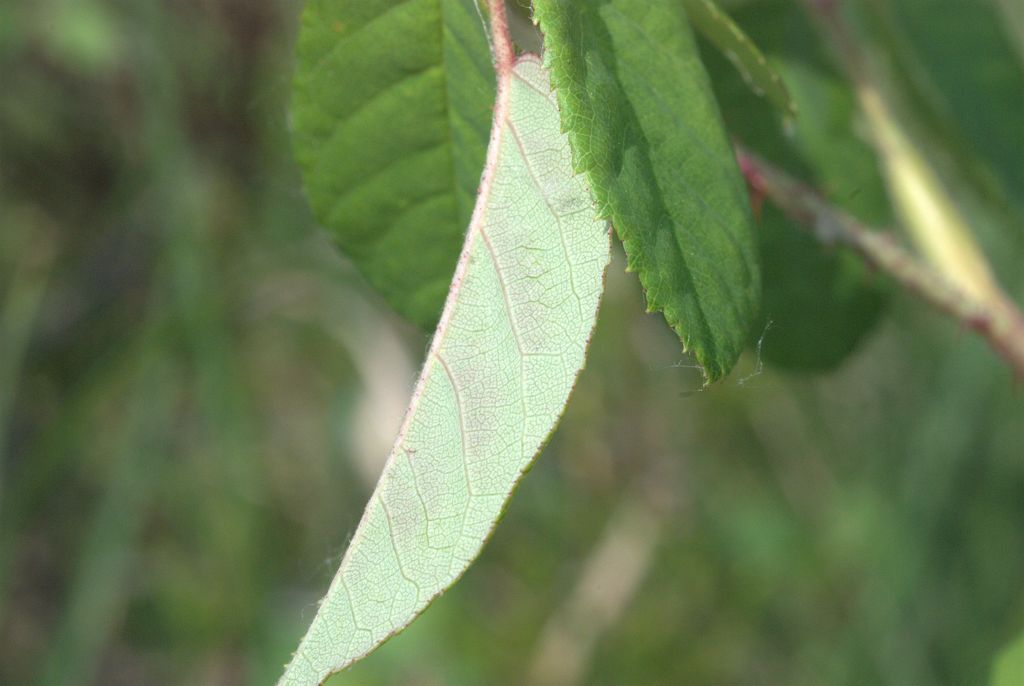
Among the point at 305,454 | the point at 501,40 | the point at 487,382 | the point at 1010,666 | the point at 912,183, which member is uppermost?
the point at 501,40

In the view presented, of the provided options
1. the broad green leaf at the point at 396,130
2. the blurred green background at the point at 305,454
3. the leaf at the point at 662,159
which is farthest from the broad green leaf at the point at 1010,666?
the blurred green background at the point at 305,454

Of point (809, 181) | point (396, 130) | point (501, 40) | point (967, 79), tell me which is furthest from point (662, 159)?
point (967, 79)

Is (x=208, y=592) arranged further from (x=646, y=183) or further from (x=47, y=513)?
(x=646, y=183)

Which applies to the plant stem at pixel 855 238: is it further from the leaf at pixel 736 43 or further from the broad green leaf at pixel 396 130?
the broad green leaf at pixel 396 130

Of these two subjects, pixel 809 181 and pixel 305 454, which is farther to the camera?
pixel 305 454

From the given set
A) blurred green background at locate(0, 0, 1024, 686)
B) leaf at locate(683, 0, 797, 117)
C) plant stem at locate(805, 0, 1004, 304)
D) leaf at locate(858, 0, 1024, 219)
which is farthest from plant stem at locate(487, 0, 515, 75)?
blurred green background at locate(0, 0, 1024, 686)

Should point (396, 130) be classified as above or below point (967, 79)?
above

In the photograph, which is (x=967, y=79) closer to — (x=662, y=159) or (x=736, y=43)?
(x=736, y=43)

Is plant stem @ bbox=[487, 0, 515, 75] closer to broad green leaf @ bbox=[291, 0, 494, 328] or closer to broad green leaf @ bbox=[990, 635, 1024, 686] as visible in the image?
broad green leaf @ bbox=[291, 0, 494, 328]
